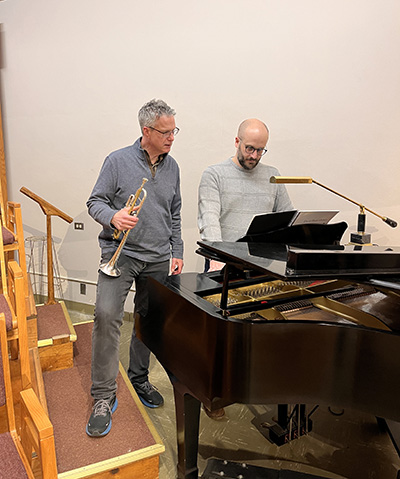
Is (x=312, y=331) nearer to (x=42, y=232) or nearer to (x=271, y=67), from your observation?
(x=271, y=67)

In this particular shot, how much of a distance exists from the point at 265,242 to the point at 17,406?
1343 mm

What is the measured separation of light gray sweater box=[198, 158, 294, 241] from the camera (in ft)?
7.52

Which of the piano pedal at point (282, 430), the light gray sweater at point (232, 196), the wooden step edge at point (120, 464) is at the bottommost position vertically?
the piano pedal at point (282, 430)

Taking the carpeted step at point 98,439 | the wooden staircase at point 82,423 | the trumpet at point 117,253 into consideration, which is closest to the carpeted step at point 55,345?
the wooden staircase at point 82,423

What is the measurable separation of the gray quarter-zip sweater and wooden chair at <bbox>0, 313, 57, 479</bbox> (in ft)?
2.50

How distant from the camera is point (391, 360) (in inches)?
51.1

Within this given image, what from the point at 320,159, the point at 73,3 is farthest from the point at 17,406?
the point at 73,3

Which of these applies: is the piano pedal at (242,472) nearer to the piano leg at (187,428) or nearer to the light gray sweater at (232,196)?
the piano leg at (187,428)

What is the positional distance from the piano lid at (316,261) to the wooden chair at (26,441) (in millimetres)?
742

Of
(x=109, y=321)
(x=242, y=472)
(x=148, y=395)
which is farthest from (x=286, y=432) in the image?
(x=109, y=321)

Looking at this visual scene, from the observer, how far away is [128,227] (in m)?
1.77

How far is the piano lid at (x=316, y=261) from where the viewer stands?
1281 mm

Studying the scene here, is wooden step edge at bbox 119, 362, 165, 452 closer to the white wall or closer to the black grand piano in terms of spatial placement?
the black grand piano

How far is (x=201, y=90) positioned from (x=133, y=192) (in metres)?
1.39
